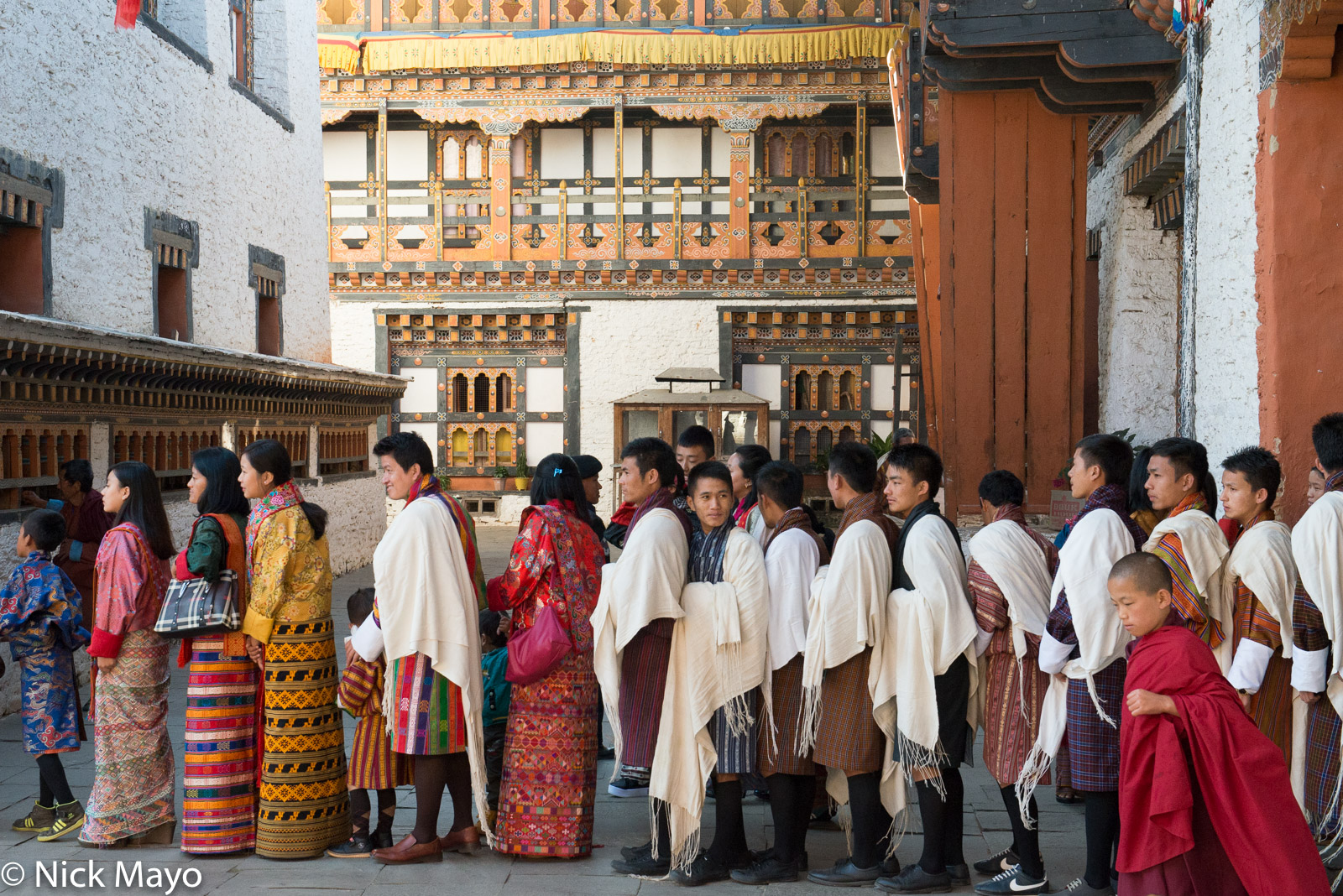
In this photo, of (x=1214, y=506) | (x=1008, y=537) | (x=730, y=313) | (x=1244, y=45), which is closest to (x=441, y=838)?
(x=1008, y=537)

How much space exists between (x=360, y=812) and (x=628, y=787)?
4.13 feet

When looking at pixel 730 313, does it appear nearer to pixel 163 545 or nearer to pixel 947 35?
pixel 947 35

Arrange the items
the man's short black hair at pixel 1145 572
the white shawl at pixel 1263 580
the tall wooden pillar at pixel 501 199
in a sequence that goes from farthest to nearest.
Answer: the tall wooden pillar at pixel 501 199 → the white shawl at pixel 1263 580 → the man's short black hair at pixel 1145 572

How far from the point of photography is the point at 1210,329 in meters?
5.16

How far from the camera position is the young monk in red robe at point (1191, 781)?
2.72m

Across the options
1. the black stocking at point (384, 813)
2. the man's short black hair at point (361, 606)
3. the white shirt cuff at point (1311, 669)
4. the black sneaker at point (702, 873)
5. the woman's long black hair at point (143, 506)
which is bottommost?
the black sneaker at point (702, 873)

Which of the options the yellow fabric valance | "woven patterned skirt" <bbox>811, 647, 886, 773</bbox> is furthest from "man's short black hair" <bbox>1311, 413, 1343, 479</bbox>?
the yellow fabric valance

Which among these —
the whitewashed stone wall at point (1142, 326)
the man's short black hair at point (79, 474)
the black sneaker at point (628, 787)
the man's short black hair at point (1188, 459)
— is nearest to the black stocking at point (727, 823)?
the black sneaker at point (628, 787)

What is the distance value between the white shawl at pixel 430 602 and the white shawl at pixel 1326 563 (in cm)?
269

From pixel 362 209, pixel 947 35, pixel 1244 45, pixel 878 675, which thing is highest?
pixel 362 209

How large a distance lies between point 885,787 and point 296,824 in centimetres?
208

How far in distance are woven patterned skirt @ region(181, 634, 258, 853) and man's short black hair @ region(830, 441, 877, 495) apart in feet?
7.33

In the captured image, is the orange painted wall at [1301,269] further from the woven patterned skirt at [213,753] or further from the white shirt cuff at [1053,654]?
the woven patterned skirt at [213,753]

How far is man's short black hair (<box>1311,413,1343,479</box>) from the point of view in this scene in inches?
140
